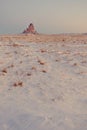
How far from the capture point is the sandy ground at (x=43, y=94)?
1053 centimetres

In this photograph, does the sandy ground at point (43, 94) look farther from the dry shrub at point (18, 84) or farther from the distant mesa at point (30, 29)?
the distant mesa at point (30, 29)

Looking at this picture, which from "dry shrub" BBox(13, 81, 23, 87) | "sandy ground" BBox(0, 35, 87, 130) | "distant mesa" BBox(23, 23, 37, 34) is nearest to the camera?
"sandy ground" BBox(0, 35, 87, 130)

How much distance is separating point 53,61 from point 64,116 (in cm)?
821

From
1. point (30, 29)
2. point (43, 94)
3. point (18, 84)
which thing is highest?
point (18, 84)

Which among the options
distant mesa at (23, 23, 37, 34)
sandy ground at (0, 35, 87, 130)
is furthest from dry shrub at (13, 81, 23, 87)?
distant mesa at (23, 23, 37, 34)

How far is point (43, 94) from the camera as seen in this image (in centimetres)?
1294

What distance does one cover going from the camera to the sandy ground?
10531 millimetres

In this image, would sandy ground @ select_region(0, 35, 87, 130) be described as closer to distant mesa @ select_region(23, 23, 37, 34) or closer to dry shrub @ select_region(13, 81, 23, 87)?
dry shrub @ select_region(13, 81, 23, 87)

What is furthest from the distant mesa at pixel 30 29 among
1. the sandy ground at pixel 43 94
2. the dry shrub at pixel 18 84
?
the dry shrub at pixel 18 84

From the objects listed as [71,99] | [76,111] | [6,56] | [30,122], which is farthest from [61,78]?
[6,56]

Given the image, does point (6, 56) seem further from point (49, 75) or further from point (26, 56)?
point (49, 75)

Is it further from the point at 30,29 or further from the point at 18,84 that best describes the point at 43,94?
the point at 30,29

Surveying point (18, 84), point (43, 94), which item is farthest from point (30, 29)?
point (43, 94)

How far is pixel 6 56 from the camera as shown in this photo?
2044 centimetres
